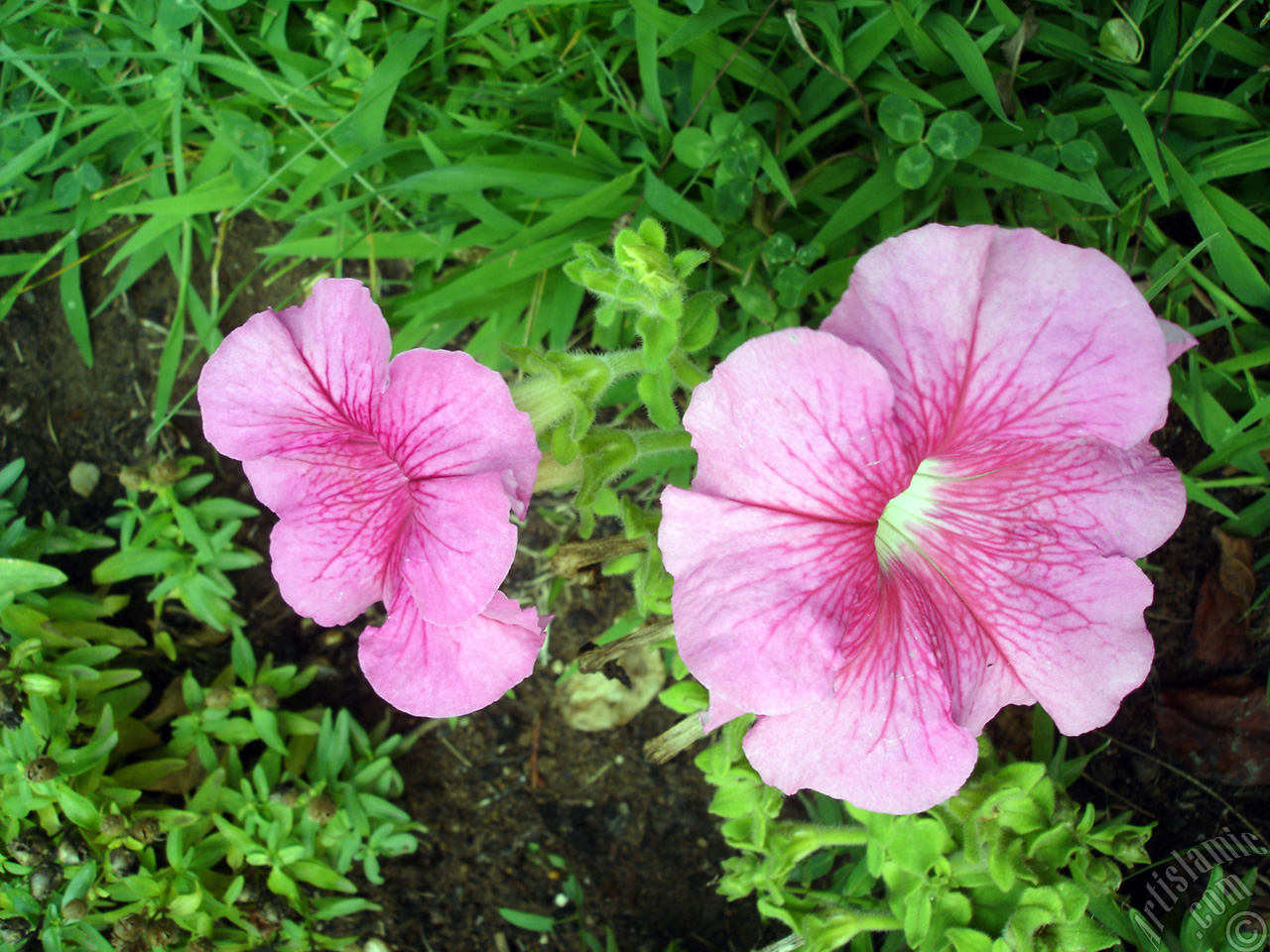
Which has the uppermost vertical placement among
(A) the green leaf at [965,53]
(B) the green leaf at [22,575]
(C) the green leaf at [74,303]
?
(A) the green leaf at [965,53]

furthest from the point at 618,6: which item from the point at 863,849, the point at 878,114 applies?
the point at 863,849

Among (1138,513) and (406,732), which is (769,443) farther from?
(406,732)

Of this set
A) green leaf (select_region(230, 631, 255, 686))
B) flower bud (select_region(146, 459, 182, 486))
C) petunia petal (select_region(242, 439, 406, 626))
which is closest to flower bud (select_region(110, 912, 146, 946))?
green leaf (select_region(230, 631, 255, 686))

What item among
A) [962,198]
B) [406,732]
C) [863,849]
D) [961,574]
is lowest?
[406,732]

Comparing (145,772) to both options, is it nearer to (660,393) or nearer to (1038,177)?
(660,393)

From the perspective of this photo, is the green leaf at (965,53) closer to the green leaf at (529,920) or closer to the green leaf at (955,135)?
the green leaf at (955,135)

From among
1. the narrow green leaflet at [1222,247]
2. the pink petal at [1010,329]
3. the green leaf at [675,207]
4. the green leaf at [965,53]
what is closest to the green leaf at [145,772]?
the green leaf at [675,207]

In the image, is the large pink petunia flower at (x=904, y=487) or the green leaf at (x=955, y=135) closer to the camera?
the large pink petunia flower at (x=904, y=487)
